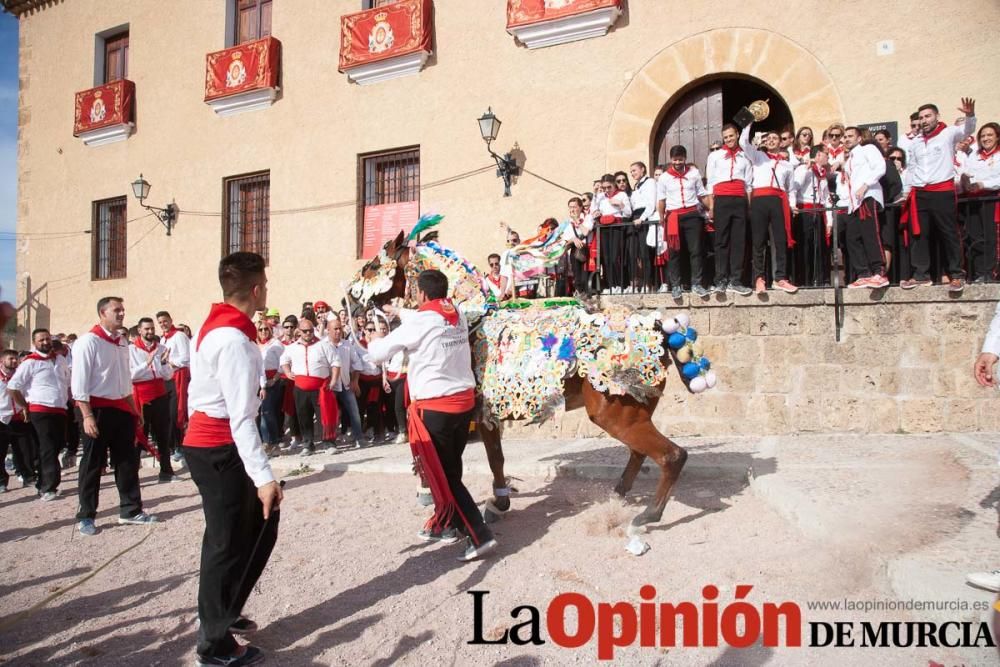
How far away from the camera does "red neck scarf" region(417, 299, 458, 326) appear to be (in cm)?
439

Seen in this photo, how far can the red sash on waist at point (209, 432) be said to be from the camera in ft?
10.3

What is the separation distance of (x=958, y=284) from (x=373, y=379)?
24.2 feet

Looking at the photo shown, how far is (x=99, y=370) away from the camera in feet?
18.7

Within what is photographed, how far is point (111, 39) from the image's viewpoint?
16.3 m

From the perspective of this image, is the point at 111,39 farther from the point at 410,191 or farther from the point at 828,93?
the point at 828,93

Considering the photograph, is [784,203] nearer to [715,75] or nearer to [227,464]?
[715,75]

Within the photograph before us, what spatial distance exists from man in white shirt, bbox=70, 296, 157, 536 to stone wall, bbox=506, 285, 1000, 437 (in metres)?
5.48

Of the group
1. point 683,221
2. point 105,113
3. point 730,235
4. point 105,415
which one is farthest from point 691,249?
point 105,113

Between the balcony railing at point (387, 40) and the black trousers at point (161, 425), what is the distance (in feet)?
25.0

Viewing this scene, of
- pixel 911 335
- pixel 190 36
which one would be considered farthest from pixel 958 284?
pixel 190 36

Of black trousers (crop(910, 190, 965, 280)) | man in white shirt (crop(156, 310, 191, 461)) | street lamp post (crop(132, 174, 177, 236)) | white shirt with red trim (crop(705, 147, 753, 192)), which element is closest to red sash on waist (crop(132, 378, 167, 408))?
man in white shirt (crop(156, 310, 191, 461))

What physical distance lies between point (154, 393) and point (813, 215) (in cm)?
783

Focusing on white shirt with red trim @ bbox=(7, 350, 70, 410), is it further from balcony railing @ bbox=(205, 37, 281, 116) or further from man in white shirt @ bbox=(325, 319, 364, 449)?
balcony railing @ bbox=(205, 37, 281, 116)

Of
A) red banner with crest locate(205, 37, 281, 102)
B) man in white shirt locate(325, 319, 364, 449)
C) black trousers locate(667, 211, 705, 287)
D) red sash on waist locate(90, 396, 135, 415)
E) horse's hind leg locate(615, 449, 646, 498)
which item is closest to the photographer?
horse's hind leg locate(615, 449, 646, 498)
